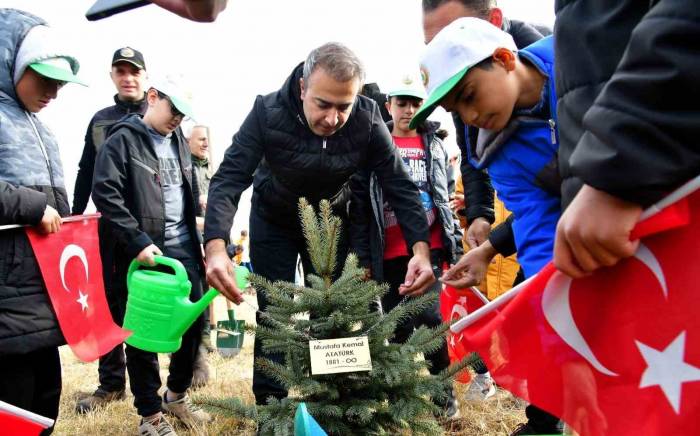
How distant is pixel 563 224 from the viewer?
0.96 meters

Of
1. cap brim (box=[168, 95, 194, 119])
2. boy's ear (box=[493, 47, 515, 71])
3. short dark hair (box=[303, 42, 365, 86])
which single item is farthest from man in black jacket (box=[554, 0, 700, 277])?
cap brim (box=[168, 95, 194, 119])

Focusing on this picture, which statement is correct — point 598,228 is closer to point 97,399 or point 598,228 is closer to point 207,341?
point 97,399

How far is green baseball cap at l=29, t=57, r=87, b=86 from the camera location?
7.62 ft

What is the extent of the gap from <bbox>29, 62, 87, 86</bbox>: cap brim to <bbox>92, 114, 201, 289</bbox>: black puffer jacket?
2.73 feet

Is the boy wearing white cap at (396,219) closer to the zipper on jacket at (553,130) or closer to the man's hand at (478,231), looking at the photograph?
the man's hand at (478,231)

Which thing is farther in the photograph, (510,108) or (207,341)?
(207,341)

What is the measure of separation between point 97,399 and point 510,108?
3.10 metres

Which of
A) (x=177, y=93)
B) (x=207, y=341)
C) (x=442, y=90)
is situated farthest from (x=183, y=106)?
(x=207, y=341)

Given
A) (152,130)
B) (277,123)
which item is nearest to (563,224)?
(277,123)

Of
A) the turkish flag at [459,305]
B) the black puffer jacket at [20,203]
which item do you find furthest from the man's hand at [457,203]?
the black puffer jacket at [20,203]

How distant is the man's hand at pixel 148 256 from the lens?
298cm

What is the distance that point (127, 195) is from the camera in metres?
3.31

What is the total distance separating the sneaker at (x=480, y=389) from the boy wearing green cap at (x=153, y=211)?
1474 mm

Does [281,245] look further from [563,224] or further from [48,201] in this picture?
[563,224]
